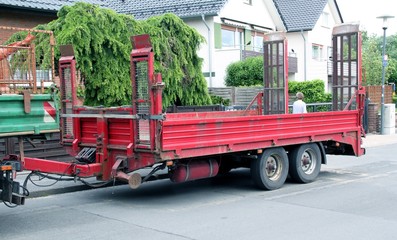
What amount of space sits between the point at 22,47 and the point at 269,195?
5026mm

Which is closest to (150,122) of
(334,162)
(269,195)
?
(269,195)

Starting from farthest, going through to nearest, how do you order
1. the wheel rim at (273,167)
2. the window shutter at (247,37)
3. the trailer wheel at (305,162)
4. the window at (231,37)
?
the window shutter at (247,37) → the window at (231,37) → the trailer wheel at (305,162) → the wheel rim at (273,167)

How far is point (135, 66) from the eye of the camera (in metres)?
8.48

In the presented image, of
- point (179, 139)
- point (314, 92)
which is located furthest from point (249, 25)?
point (179, 139)

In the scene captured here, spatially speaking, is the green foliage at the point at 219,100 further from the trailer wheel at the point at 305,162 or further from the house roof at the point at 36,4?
the trailer wheel at the point at 305,162

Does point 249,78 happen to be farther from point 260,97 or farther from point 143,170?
point 143,170

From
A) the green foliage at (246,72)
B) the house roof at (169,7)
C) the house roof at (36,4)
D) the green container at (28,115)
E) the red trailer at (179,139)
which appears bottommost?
the red trailer at (179,139)

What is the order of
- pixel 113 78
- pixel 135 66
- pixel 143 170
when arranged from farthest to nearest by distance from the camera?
pixel 113 78 → pixel 143 170 → pixel 135 66

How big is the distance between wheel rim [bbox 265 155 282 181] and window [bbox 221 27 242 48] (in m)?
18.2

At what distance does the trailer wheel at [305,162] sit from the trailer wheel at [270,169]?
374mm

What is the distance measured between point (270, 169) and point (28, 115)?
5.07 metres

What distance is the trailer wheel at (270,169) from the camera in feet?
32.8

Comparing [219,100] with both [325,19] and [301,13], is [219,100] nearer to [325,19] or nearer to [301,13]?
[301,13]

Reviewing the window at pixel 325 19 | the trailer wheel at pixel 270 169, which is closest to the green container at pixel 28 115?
the trailer wheel at pixel 270 169
